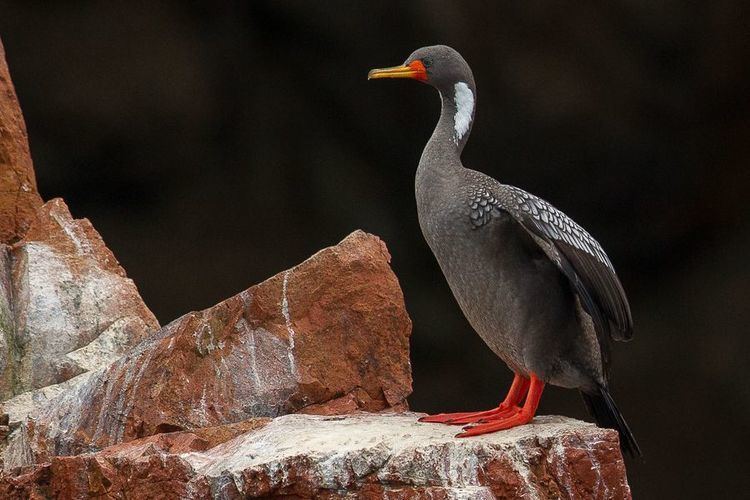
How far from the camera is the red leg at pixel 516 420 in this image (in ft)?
15.0

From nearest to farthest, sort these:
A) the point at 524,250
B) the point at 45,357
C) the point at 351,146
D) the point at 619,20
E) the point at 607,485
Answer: the point at 607,485, the point at 524,250, the point at 45,357, the point at 619,20, the point at 351,146

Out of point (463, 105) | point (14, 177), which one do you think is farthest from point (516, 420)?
point (14, 177)

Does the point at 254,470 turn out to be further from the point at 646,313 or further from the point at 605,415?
the point at 646,313

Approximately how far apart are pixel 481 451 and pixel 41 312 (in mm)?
2476

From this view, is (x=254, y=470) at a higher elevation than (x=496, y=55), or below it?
below

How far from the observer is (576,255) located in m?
4.89

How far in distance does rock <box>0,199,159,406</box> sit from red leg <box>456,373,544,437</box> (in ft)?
6.49

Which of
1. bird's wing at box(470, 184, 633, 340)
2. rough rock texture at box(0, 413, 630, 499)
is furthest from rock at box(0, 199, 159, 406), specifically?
bird's wing at box(470, 184, 633, 340)

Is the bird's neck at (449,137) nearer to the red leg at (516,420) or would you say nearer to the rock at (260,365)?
the rock at (260,365)

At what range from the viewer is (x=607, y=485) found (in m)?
4.30

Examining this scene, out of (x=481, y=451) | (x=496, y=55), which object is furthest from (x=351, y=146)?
(x=481, y=451)

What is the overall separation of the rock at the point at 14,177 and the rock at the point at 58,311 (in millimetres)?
93

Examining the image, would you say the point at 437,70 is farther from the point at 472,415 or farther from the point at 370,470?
the point at 370,470

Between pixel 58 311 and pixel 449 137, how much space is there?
197 centimetres
